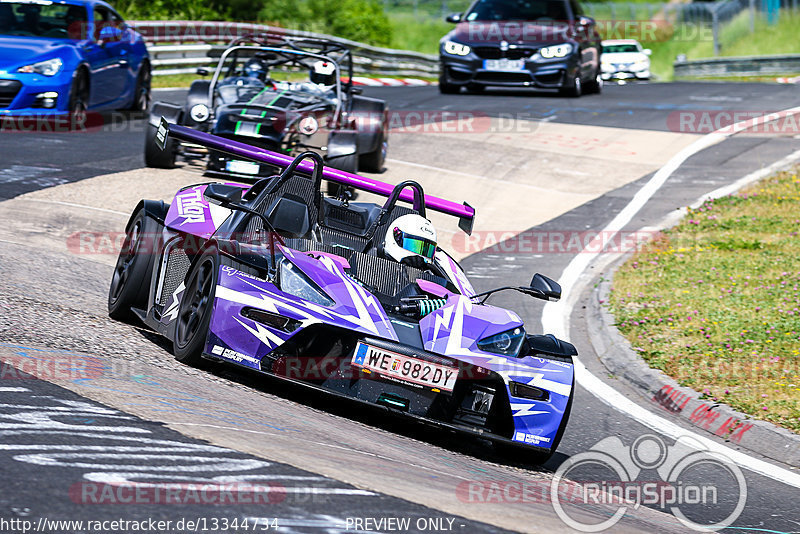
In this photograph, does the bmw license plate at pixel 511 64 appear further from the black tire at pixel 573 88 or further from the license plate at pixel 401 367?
the license plate at pixel 401 367

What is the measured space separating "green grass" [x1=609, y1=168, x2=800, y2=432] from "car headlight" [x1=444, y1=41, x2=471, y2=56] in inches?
308

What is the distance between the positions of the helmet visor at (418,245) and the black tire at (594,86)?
1789cm

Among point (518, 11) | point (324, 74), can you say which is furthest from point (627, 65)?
point (324, 74)

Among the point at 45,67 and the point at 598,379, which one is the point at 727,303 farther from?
the point at 45,67

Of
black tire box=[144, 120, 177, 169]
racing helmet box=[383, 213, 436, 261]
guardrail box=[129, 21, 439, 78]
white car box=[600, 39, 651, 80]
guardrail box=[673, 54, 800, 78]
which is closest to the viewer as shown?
racing helmet box=[383, 213, 436, 261]

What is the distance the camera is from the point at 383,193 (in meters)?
7.78

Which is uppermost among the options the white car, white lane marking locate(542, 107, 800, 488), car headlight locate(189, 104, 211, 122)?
car headlight locate(189, 104, 211, 122)

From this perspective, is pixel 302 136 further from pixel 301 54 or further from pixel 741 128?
pixel 741 128

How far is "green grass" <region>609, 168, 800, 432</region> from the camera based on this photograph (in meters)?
8.41

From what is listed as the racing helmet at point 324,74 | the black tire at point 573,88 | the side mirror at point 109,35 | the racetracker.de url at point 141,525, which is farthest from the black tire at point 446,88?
the racetracker.de url at point 141,525

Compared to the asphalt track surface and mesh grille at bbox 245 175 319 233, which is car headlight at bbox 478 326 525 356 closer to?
the asphalt track surface

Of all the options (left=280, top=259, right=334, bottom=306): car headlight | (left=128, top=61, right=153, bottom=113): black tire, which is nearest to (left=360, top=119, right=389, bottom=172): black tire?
(left=128, top=61, right=153, bottom=113): black tire

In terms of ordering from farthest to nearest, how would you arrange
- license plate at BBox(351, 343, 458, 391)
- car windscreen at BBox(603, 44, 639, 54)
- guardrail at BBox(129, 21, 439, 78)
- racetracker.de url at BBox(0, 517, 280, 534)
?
1. car windscreen at BBox(603, 44, 639, 54)
2. guardrail at BBox(129, 21, 439, 78)
3. license plate at BBox(351, 343, 458, 391)
4. racetracker.de url at BBox(0, 517, 280, 534)

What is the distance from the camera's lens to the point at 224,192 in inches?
317
